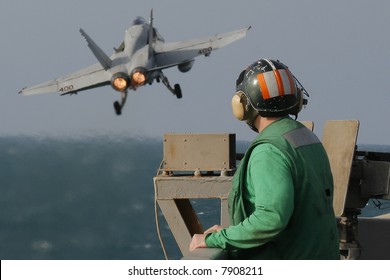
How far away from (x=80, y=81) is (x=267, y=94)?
4700cm

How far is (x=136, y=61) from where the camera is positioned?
4453 centimetres

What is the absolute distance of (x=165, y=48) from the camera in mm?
51812

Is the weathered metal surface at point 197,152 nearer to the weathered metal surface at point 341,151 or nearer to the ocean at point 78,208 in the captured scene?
the weathered metal surface at point 341,151

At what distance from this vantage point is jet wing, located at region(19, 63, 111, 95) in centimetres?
5038

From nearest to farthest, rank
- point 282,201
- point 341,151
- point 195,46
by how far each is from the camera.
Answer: point 282,201, point 341,151, point 195,46

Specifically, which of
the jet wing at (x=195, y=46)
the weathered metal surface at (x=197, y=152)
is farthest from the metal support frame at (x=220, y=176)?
the jet wing at (x=195, y=46)

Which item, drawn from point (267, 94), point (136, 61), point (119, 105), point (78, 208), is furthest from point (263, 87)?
point (78, 208)

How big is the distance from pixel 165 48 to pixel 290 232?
156ft

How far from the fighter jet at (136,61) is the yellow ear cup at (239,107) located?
38.3 meters

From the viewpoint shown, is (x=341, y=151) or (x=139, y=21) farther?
(x=139, y=21)

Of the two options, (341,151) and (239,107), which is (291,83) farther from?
(341,151)

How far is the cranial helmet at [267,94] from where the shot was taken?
4.82 m

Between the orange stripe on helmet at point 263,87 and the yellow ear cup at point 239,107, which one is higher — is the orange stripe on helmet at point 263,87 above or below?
above
